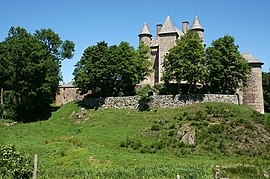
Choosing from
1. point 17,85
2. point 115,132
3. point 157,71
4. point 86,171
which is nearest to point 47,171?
point 86,171

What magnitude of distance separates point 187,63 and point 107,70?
13209 millimetres

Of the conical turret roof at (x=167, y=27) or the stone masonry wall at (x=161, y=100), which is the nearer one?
the stone masonry wall at (x=161, y=100)

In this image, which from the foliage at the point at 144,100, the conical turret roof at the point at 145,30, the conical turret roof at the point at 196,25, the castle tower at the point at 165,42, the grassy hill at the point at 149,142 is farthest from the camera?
the conical turret roof at the point at 145,30

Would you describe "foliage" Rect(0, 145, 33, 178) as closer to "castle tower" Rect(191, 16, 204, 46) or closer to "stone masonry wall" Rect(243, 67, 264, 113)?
"stone masonry wall" Rect(243, 67, 264, 113)

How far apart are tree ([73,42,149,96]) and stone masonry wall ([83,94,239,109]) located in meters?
2.56

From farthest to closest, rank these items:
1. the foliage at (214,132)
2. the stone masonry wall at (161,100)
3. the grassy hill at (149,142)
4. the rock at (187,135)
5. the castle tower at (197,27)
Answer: the castle tower at (197,27), the stone masonry wall at (161,100), the rock at (187,135), the foliage at (214,132), the grassy hill at (149,142)

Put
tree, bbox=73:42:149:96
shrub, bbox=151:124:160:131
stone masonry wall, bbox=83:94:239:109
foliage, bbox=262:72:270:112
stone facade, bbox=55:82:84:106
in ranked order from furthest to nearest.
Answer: stone facade, bbox=55:82:84:106, foliage, bbox=262:72:270:112, tree, bbox=73:42:149:96, stone masonry wall, bbox=83:94:239:109, shrub, bbox=151:124:160:131

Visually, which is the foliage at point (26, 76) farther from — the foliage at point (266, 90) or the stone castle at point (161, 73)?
the foliage at point (266, 90)

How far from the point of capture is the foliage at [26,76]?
161ft

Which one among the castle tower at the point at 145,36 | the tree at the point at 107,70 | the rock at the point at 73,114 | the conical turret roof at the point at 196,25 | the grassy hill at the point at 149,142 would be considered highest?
the conical turret roof at the point at 196,25

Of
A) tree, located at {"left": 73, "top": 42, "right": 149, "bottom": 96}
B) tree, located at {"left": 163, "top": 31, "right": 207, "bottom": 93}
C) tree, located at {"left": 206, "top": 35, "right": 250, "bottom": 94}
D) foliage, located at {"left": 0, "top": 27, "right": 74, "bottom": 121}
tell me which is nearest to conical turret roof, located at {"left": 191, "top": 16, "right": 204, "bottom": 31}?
tree, located at {"left": 206, "top": 35, "right": 250, "bottom": 94}

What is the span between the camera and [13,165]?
1900cm

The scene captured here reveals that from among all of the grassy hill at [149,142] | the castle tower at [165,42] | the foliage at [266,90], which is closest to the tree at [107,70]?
the castle tower at [165,42]

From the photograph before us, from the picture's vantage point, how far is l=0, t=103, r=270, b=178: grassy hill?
73.4 ft
